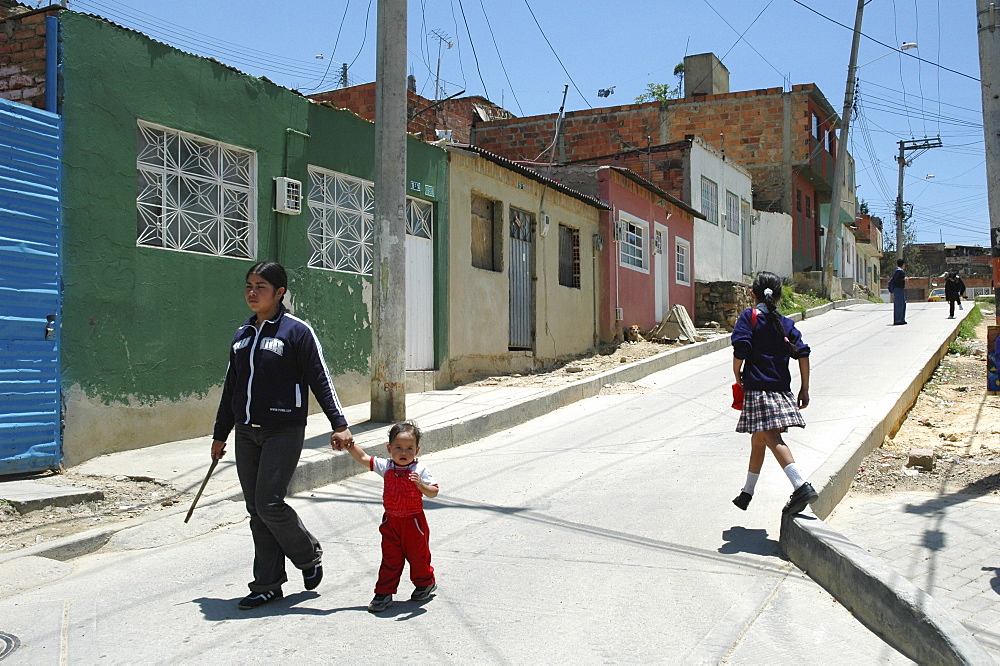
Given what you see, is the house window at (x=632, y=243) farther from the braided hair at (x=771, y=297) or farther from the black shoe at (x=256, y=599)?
the black shoe at (x=256, y=599)

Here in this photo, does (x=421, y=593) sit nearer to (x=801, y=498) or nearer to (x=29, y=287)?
(x=801, y=498)

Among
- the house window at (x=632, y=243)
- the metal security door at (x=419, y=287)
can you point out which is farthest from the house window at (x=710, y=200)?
the metal security door at (x=419, y=287)

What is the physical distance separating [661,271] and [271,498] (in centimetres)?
1918

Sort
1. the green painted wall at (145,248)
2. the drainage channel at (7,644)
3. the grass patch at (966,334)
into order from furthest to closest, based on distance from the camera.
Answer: the grass patch at (966,334) → the green painted wall at (145,248) → the drainage channel at (7,644)

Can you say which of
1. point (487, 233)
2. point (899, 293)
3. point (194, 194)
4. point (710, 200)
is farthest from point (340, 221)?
point (710, 200)

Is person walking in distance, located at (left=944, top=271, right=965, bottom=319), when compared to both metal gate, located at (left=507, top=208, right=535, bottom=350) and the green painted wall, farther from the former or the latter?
the green painted wall

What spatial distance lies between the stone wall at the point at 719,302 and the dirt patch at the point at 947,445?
1083 centimetres

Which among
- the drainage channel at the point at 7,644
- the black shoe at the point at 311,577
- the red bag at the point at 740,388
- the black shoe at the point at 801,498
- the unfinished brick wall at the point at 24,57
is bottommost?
the drainage channel at the point at 7,644

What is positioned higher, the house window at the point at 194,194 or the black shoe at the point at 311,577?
the house window at the point at 194,194

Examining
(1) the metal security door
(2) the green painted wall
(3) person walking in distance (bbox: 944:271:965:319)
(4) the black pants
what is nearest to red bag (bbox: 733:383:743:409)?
(4) the black pants

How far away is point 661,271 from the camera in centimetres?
2259

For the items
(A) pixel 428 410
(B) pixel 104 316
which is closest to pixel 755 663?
(B) pixel 104 316

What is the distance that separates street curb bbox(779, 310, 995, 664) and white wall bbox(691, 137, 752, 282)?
2026 cm

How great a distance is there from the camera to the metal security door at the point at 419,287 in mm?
12430
